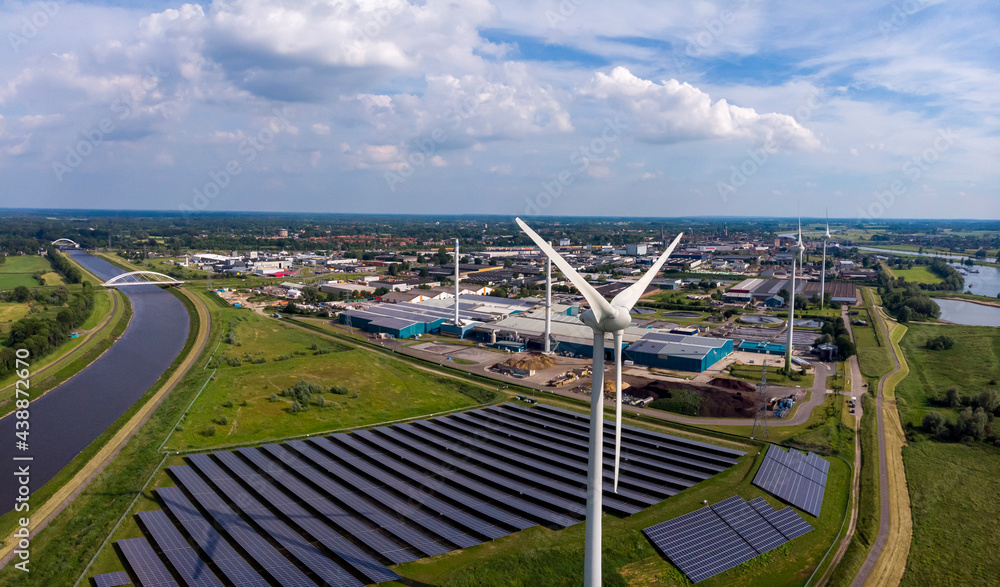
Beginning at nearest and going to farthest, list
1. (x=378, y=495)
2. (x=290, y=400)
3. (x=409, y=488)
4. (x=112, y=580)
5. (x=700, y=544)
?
→ (x=112, y=580) → (x=700, y=544) → (x=378, y=495) → (x=409, y=488) → (x=290, y=400)

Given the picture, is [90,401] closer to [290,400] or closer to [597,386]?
[290,400]

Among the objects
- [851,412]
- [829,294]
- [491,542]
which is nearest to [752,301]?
[829,294]

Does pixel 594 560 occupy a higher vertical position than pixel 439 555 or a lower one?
higher

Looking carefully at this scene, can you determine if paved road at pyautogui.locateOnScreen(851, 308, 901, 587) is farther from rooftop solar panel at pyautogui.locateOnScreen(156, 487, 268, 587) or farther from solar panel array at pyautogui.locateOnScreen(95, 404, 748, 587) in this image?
rooftop solar panel at pyautogui.locateOnScreen(156, 487, 268, 587)

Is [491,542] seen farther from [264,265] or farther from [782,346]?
[264,265]

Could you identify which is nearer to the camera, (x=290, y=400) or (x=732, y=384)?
(x=290, y=400)

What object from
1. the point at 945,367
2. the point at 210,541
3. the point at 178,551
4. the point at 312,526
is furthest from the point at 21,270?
the point at 945,367
